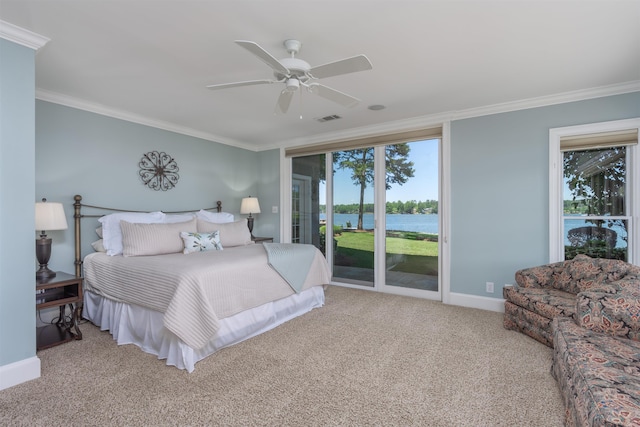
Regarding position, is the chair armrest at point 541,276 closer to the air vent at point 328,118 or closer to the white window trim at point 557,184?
the white window trim at point 557,184

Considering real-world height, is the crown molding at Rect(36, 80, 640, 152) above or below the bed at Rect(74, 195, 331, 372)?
above

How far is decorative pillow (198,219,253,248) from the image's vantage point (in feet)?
13.0

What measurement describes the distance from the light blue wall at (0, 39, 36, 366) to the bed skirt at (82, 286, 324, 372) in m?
0.65

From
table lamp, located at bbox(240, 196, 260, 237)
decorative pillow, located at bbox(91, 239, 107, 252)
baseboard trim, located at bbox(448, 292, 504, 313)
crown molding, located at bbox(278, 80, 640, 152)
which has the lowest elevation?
baseboard trim, located at bbox(448, 292, 504, 313)

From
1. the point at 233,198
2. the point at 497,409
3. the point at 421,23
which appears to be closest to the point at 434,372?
the point at 497,409

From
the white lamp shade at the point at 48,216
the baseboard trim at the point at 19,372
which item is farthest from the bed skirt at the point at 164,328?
the white lamp shade at the point at 48,216

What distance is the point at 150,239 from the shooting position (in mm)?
3271

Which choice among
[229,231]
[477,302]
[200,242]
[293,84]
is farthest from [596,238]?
[200,242]

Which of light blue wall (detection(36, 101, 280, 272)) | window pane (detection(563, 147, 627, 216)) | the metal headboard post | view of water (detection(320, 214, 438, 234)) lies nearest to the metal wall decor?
light blue wall (detection(36, 101, 280, 272))

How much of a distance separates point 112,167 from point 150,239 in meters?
1.19

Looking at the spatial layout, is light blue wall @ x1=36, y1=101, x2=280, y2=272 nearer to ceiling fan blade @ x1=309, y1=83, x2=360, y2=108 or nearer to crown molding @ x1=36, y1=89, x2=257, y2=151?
crown molding @ x1=36, y1=89, x2=257, y2=151

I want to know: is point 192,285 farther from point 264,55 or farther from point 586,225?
point 586,225

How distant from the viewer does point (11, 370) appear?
2.06m

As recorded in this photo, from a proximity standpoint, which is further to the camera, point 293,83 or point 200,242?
point 200,242
